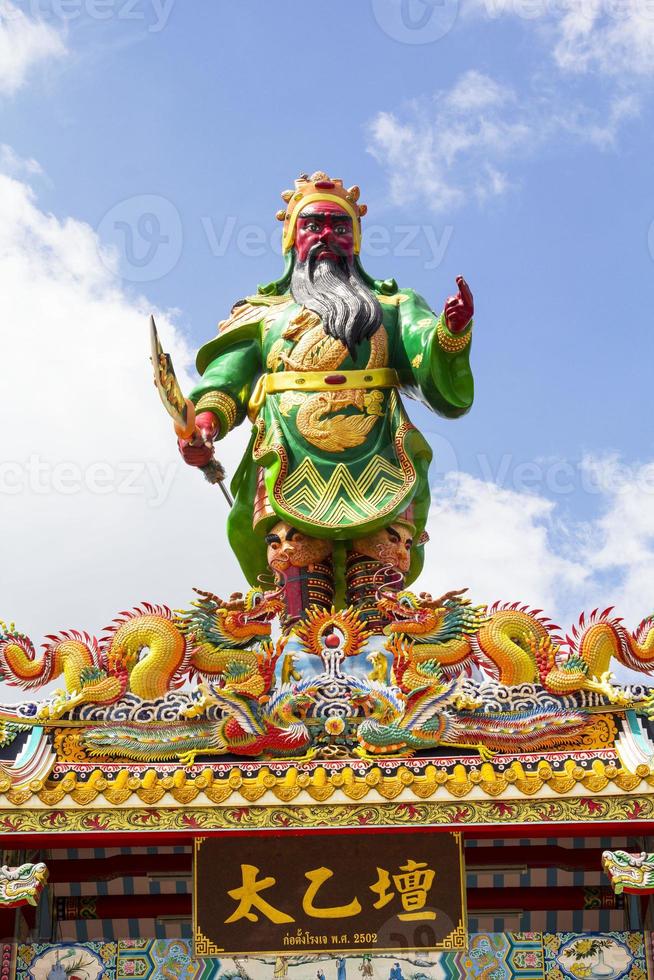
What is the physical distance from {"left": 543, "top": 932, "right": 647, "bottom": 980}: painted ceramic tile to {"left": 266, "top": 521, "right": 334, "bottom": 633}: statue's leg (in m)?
2.42

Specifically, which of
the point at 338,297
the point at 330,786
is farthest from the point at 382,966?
the point at 338,297

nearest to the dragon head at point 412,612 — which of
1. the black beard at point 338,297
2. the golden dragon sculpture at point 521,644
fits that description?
the golden dragon sculpture at point 521,644

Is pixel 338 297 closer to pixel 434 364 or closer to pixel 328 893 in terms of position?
pixel 434 364

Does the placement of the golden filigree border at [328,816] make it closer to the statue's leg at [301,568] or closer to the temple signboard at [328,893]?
the temple signboard at [328,893]

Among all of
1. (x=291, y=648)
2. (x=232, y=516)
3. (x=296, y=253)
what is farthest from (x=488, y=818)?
(x=296, y=253)

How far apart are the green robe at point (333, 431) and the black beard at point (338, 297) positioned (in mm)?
98

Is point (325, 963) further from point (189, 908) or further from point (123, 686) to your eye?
point (123, 686)

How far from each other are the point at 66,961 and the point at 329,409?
352cm

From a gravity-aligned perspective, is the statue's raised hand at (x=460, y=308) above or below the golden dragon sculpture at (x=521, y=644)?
above

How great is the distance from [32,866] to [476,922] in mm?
2216

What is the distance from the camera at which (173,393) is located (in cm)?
850

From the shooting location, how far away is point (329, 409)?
8.96 metres

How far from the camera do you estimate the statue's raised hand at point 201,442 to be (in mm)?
8977

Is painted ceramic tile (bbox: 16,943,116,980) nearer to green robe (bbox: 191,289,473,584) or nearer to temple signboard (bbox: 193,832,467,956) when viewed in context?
temple signboard (bbox: 193,832,467,956)
